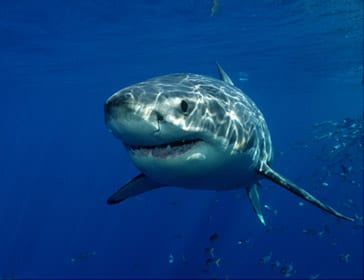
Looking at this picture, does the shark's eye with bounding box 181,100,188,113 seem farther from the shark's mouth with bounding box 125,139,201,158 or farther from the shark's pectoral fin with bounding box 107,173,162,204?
the shark's pectoral fin with bounding box 107,173,162,204

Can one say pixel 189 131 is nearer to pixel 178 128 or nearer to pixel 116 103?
pixel 178 128

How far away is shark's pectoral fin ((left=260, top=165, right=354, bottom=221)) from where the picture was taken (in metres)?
4.61

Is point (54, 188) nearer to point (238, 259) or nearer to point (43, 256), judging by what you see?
point (43, 256)

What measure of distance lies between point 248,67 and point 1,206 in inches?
2154

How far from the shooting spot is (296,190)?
15.9 ft

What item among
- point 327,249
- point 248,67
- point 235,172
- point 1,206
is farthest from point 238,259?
Result: point 1,206

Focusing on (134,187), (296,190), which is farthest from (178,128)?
(134,187)

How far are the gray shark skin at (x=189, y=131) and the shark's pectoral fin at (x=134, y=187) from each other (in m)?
1.04

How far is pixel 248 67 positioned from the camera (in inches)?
1236

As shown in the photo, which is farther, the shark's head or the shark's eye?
the shark's eye

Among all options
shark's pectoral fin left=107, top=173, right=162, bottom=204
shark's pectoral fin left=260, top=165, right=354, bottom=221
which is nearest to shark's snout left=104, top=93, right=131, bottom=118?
shark's pectoral fin left=107, top=173, right=162, bottom=204

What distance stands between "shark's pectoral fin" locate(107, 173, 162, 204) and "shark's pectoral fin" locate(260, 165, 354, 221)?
1.50m

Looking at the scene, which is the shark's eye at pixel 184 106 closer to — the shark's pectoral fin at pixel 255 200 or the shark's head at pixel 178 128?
the shark's head at pixel 178 128

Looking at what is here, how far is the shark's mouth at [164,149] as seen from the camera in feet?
11.1
